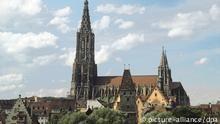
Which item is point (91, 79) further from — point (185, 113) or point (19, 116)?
point (19, 116)

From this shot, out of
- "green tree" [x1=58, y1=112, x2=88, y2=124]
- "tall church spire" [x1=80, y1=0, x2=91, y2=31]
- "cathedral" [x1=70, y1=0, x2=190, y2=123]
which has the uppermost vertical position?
"tall church spire" [x1=80, y1=0, x2=91, y2=31]

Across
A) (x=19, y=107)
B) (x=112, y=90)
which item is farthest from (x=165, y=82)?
(x=19, y=107)

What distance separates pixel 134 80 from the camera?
621ft

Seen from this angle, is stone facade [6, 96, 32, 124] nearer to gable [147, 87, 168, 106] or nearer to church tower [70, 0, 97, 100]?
gable [147, 87, 168, 106]

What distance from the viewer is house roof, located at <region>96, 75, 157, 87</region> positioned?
186875 mm

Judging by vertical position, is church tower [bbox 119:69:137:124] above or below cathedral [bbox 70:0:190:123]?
below

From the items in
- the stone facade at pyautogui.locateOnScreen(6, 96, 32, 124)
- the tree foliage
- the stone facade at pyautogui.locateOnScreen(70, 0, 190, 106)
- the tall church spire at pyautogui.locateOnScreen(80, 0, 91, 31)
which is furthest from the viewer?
the tall church spire at pyautogui.locateOnScreen(80, 0, 91, 31)

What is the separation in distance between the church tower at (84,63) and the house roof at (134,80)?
3.52m

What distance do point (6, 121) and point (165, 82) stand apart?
9072 centimetres

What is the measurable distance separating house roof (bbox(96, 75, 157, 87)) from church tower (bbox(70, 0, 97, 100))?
3525mm

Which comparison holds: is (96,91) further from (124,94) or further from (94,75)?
(124,94)

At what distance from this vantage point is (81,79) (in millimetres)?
189250

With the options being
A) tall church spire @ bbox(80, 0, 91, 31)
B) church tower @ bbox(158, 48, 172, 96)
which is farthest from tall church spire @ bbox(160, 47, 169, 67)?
tall church spire @ bbox(80, 0, 91, 31)

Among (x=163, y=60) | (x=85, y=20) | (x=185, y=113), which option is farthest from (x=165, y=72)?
(x=185, y=113)
